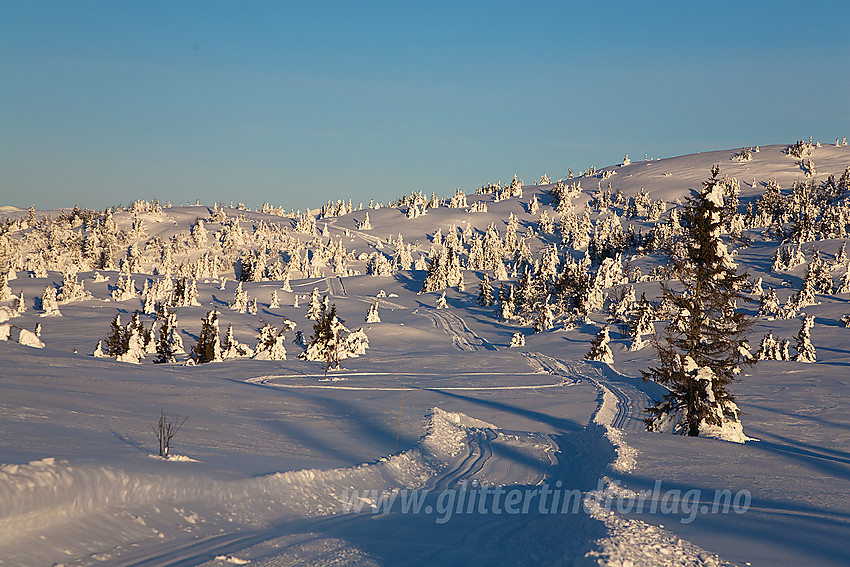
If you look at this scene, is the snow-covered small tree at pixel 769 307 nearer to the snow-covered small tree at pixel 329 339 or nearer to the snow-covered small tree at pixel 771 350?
the snow-covered small tree at pixel 771 350

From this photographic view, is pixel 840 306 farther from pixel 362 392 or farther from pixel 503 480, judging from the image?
pixel 503 480

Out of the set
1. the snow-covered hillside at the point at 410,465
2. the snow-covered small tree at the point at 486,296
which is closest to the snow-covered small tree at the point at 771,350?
the snow-covered hillside at the point at 410,465

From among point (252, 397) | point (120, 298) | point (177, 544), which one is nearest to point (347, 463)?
point (177, 544)

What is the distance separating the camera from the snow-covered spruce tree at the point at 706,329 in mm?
16266

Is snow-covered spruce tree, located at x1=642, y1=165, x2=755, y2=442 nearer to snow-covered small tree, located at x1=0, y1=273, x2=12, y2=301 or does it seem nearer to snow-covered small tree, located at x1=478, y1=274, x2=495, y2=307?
snow-covered small tree, located at x1=478, y1=274, x2=495, y2=307

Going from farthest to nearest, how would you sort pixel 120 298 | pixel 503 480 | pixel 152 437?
pixel 120 298 → pixel 503 480 → pixel 152 437

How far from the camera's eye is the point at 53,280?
125250 millimetres

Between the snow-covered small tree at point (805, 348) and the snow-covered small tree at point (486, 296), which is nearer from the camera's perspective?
the snow-covered small tree at point (805, 348)

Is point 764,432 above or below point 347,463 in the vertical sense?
below

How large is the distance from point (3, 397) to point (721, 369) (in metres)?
19.8

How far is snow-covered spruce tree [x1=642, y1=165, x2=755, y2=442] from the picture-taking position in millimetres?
16266

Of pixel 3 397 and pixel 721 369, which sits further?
pixel 721 369

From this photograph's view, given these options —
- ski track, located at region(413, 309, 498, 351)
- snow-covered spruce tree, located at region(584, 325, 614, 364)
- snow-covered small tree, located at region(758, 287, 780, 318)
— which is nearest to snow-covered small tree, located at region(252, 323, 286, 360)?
ski track, located at region(413, 309, 498, 351)

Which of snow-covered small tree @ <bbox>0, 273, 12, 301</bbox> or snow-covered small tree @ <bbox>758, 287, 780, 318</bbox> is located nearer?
snow-covered small tree @ <bbox>758, 287, 780, 318</bbox>
